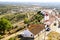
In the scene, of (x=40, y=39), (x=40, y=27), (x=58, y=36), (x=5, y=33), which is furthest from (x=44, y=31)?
(x=5, y=33)

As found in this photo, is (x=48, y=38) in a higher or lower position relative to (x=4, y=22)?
lower

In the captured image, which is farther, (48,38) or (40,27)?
(40,27)

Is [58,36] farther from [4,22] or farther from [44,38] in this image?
[4,22]

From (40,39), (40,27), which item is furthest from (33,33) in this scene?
(40,27)

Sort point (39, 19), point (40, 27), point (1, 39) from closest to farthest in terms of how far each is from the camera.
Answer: point (1, 39), point (40, 27), point (39, 19)

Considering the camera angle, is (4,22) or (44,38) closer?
(44,38)

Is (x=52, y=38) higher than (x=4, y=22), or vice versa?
(x=4, y=22)

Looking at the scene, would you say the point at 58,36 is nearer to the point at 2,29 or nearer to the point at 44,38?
the point at 44,38

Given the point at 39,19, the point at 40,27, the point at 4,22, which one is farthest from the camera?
the point at 39,19

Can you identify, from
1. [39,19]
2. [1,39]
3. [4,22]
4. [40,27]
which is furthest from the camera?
[39,19]
